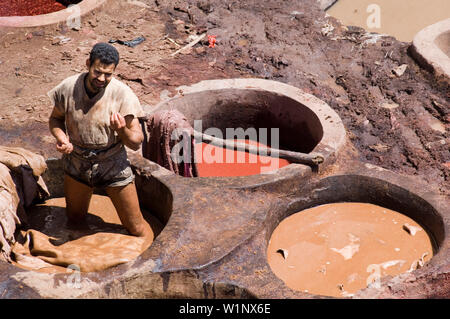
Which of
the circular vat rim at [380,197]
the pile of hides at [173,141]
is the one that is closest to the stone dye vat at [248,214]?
the circular vat rim at [380,197]

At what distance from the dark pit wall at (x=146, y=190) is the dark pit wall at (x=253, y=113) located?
1.55 meters

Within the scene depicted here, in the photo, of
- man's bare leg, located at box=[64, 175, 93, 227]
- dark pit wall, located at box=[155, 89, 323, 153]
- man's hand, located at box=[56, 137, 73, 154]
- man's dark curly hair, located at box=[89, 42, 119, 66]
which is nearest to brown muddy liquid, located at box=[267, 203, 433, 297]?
dark pit wall, located at box=[155, 89, 323, 153]

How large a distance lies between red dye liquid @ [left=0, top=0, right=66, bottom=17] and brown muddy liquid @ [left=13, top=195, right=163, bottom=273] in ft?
17.0

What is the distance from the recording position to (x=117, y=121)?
233 inches

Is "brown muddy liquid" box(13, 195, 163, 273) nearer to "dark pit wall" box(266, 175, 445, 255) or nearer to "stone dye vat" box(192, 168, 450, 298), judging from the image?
"stone dye vat" box(192, 168, 450, 298)

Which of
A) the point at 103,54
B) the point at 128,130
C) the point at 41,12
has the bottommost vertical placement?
the point at 41,12

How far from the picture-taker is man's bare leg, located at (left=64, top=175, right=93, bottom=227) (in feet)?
21.4

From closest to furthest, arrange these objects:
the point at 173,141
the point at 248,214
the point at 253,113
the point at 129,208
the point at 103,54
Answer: the point at 103,54 → the point at 129,208 → the point at 248,214 → the point at 173,141 → the point at 253,113

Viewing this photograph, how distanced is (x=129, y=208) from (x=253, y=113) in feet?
9.83

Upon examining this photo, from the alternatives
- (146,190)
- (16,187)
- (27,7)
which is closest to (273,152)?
(146,190)

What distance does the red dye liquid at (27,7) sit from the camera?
1149 cm

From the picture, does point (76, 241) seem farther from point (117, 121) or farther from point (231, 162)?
point (231, 162)

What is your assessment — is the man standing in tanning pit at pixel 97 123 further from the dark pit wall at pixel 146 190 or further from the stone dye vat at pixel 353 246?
the stone dye vat at pixel 353 246

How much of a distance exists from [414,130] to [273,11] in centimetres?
363
